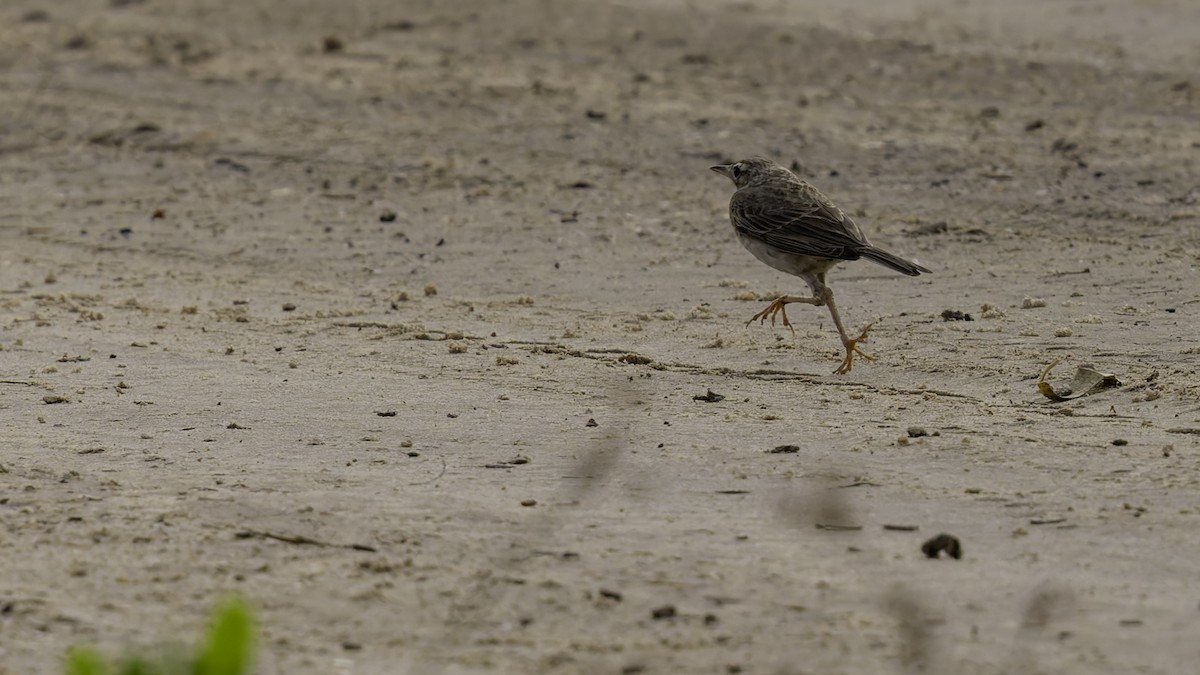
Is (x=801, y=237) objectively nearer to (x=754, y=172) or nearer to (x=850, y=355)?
(x=850, y=355)

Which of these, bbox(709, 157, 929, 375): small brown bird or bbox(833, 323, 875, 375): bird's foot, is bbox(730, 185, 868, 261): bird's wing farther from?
bbox(833, 323, 875, 375): bird's foot

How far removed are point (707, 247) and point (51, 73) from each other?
28.8 feet

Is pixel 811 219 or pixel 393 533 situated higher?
pixel 811 219

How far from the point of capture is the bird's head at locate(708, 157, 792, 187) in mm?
9172

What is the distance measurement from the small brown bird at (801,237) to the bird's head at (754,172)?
0.05 metres

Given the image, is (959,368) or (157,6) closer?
(959,368)

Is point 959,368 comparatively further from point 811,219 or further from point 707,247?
point 707,247

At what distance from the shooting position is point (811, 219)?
27.8 ft

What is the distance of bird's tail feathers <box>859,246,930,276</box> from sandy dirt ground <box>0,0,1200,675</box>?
0.45 metres

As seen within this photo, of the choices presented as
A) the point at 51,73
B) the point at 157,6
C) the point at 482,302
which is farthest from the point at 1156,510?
the point at 157,6

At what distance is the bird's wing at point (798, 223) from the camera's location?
27.3ft

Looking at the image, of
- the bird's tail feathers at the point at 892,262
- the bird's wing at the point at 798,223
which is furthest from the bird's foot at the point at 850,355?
the bird's wing at the point at 798,223

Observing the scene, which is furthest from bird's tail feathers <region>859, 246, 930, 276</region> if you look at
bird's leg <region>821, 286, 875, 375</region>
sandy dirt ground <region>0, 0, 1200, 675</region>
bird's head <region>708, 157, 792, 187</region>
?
bird's head <region>708, 157, 792, 187</region>

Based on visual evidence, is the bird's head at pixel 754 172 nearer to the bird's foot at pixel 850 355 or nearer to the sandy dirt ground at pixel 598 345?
the sandy dirt ground at pixel 598 345
